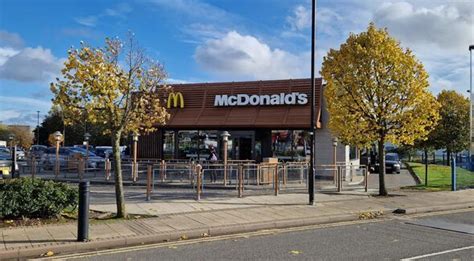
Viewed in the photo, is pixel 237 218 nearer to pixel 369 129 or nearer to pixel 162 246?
pixel 162 246

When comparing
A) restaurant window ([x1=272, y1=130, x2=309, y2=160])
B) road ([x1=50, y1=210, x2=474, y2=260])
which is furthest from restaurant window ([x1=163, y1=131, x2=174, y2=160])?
road ([x1=50, y1=210, x2=474, y2=260])

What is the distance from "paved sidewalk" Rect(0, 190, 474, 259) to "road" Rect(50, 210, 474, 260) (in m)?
0.41

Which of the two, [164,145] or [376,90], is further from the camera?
[164,145]

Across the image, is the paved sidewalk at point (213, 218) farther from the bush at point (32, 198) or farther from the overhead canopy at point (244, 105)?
the overhead canopy at point (244, 105)

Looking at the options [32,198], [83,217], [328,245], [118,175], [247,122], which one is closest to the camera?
[83,217]

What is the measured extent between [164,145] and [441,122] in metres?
20.8

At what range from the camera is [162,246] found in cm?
886

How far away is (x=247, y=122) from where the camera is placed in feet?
88.4

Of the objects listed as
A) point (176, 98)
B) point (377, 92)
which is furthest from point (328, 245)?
point (176, 98)

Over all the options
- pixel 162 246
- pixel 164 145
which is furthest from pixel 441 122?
pixel 162 246

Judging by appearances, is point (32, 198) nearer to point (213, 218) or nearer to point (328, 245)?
point (213, 218)

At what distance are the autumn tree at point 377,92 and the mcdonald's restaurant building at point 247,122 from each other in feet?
26.9

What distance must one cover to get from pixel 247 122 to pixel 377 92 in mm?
11090

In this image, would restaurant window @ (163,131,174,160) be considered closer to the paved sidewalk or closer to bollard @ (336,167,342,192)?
bollard @ (336,167,342,192)
